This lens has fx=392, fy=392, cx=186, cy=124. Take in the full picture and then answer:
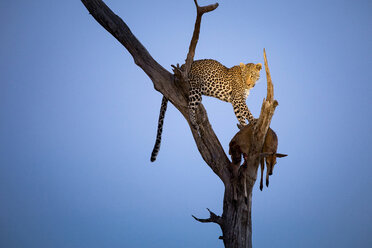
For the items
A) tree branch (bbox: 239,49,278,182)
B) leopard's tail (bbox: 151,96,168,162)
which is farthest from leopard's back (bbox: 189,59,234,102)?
tree branch (bbox: 239,49,278,182)

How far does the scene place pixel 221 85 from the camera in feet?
25.2

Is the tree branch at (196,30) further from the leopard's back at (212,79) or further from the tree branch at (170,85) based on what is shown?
the leopard's back at (212,79)

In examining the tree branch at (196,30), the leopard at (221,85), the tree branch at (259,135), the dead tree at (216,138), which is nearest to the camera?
the tree branch at (259,135)

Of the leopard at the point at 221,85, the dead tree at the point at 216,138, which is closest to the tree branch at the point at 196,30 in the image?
the dead tree at the point at 216,138

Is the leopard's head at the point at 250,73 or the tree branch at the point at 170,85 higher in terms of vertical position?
the leopard's head at the point at 250,73

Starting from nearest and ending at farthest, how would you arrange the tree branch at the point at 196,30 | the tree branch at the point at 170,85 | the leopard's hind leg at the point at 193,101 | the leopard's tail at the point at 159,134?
the tree branch at the point at 196,30 < the tree branch at the point at 170,85 < the leopard's hind leg at the point at 193,101 < the leopard's tail at the point at 159,134

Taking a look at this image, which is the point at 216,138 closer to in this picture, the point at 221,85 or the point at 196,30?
the point at 221,85

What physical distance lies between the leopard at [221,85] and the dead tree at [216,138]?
11.4 inches

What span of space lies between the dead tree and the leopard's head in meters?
1.65

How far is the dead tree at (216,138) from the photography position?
20.4 feet

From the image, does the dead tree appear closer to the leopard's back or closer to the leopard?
the leopard

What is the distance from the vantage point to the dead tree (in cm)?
623

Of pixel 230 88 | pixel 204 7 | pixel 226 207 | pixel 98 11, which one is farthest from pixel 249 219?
pixel 98 11

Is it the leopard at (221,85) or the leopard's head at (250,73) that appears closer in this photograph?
the leopard at (221,85)
